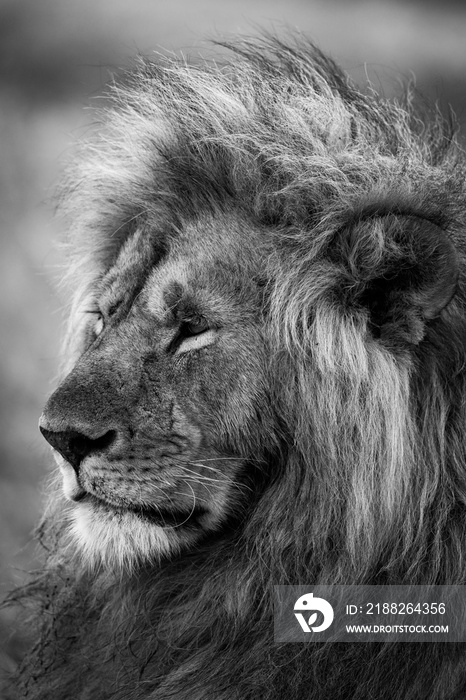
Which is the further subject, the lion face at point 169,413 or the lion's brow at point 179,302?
the lion's brow at point 179,302

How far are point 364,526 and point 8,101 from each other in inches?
265

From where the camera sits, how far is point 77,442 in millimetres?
2678

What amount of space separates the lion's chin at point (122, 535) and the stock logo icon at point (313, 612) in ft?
1.14

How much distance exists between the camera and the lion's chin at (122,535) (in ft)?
9.00

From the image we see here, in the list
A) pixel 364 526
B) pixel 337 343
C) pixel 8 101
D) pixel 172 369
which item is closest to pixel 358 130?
pixel 337 343

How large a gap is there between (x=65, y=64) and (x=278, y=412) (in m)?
6.74

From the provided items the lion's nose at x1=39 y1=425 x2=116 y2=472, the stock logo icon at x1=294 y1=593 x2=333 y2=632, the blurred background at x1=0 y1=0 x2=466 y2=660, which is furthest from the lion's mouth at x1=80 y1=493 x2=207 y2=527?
the blurred background at x1=0 y1=0 x2=466 y2=660

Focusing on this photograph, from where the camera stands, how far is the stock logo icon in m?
2.72

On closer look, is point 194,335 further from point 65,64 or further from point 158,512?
point 65,64

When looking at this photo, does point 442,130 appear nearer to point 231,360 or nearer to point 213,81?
point 213,81

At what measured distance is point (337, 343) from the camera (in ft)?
9.03

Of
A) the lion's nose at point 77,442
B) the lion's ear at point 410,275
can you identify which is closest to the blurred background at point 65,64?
the lion's nose at point 77,442

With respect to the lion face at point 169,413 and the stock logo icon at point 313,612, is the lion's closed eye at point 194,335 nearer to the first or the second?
the lion face at point 169,413

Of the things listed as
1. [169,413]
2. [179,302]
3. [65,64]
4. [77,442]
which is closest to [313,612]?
[169,413]
